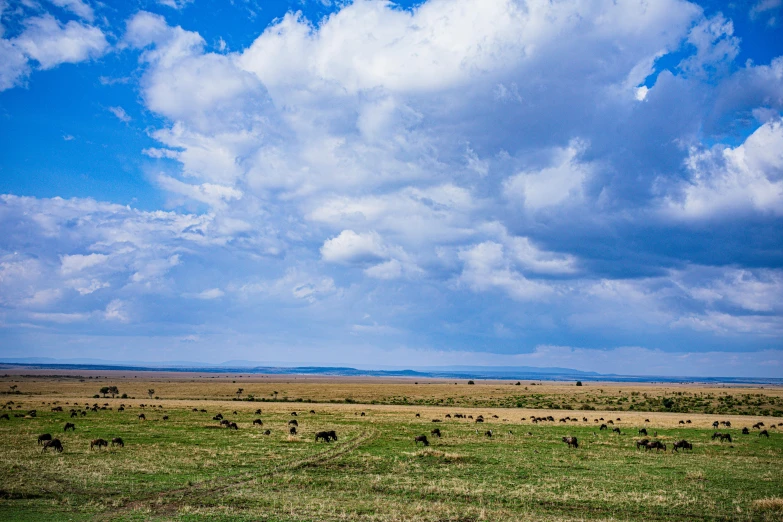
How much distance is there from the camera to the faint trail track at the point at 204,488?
61.6 ft

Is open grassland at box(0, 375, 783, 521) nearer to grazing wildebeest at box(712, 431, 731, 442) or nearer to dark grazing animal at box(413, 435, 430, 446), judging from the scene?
dark grazing animal at box(413, 435, 430, 446)

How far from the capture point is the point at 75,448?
32688mm

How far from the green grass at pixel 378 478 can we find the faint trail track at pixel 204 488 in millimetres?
71

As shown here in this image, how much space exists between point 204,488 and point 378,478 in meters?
7.62

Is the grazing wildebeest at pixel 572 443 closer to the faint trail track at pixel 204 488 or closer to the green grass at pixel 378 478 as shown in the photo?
the green grass at pixel 378 478

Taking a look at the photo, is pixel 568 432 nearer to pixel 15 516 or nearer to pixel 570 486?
pixel 570 486

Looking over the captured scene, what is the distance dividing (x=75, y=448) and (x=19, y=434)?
10.00m

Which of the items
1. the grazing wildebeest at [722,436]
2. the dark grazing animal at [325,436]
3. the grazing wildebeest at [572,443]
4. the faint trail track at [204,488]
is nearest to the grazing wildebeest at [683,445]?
the grazing wildebeest at [572,443]

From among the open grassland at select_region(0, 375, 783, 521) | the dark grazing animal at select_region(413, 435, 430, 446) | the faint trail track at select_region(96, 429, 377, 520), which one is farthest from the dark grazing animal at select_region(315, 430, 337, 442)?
the dark grazing animal at select_region(413, 435, 430, 446)

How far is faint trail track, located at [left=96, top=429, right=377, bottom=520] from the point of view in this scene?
18766mm

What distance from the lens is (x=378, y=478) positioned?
24750mm

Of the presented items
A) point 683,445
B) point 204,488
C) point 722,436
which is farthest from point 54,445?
point 722,436

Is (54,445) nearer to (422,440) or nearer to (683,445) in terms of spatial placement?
(422,440)

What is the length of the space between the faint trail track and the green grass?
0.07 m
